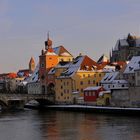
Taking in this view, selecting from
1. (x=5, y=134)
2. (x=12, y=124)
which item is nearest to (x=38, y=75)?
(x=12, y=124)

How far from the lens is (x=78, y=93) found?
9212 cm

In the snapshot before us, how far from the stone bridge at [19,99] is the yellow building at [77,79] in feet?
7.68

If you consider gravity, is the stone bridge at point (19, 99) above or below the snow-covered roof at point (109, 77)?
below

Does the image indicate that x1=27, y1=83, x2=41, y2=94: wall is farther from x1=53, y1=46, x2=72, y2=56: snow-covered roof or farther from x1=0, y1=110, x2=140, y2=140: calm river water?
x1=0, y1=110, x2=140, y2=140: calm river water

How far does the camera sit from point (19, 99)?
94562 millimetres

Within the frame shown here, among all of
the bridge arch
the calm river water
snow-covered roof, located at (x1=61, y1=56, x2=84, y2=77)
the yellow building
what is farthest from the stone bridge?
the calm river water

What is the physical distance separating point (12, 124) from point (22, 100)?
35359 millimetres

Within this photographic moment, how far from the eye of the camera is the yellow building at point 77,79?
307ft

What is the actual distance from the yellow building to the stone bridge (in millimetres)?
2341

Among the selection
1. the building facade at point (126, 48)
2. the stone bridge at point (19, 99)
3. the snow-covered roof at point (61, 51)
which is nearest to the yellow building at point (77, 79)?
the stone bridge at point (19, 99)

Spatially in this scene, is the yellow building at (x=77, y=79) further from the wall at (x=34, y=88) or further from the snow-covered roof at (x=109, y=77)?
the wall at (x=34, y=88)

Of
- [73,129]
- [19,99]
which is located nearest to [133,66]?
[19,99]

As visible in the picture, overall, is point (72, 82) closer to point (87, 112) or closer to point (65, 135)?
point (87, 112)

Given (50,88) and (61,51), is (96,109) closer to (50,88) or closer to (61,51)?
(50,88)
